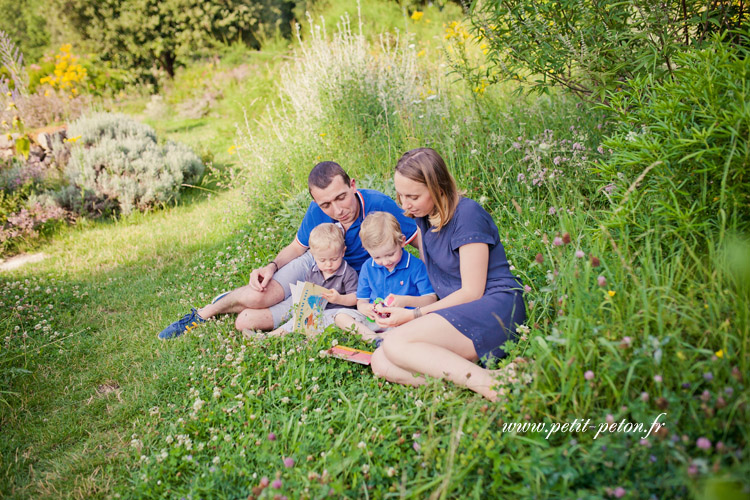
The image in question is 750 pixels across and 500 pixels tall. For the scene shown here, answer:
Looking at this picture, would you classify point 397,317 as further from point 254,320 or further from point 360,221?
point 254,320

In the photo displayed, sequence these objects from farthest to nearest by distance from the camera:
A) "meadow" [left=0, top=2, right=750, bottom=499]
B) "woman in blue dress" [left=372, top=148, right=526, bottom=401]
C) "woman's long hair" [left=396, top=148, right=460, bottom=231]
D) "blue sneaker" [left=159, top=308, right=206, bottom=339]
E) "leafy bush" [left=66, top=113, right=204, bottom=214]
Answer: "leafy bush" [left=66, top=113, right=204, bottom=214]
"blue sneaker" [left=159, top=308, right=206, bottom=339]
"woman's long hair" [left=396, top=148, right=460, bottom=231]
"woman in blue dress" [left=372, top=148, right=526, bottom=401]
"meadow" [left=0, top=2, right=750, bottom=499]

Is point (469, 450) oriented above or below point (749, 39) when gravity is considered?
below

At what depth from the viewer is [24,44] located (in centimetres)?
2694

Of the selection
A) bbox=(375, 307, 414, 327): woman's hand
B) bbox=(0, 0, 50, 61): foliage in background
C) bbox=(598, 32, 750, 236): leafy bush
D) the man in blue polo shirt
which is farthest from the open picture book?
bbox=(0, 0, 50, 61): foliage in background

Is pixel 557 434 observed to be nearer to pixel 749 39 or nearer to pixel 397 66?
pixel 749 39

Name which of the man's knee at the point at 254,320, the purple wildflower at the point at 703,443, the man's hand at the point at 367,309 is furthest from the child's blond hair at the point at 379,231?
the purple wildflower at the point at 703,443

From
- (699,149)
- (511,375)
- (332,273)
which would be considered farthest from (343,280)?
(699,149)

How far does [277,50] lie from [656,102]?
11.9m

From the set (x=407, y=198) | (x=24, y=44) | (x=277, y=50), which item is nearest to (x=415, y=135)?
(x=407, y=198)

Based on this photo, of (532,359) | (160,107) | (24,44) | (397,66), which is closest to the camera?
(532,359)

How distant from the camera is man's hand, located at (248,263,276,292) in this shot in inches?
143

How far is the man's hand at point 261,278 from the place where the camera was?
143 inches

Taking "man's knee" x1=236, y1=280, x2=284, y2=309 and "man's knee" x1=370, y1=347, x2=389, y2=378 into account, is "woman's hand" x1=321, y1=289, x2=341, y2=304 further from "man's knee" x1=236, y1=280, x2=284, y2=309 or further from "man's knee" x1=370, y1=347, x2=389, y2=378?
"man's knee" x1=370, y1=347, x2=389, y2=378

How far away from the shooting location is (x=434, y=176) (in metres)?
Result: 2.74
